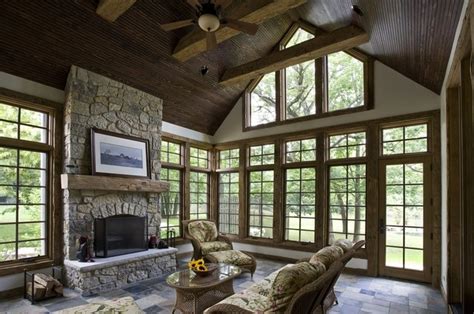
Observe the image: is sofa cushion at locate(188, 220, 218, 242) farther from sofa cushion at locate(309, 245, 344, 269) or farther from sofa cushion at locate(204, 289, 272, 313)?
sofa cushion at locate(309, 245, 344, 269)

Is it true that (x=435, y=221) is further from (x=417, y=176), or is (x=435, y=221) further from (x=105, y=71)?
(x=105, y=71)

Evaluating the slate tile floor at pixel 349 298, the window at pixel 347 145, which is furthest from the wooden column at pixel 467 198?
the window at pixel 347 145

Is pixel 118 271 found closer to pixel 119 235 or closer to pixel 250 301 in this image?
pixel 119 235

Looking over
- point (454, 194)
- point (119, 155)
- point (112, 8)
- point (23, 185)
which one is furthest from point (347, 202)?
point (23, 185)

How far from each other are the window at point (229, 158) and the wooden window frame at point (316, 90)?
0.74 metres

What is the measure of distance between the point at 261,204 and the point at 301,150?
5.57 ft

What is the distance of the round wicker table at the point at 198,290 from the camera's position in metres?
3.60

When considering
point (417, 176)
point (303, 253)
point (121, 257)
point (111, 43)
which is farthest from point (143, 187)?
point (417, 176)

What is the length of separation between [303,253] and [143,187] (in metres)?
3.68

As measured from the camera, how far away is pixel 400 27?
4.09 metres

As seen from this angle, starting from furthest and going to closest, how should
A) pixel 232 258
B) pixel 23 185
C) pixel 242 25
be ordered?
1. pixel 232 258
2. pixel 23 185
3. pixel 242 25

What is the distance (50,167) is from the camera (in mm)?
5117

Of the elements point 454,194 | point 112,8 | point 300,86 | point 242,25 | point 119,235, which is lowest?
point 119,235

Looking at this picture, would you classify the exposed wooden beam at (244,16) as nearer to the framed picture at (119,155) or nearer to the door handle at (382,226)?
the framed picture at (119,155)
